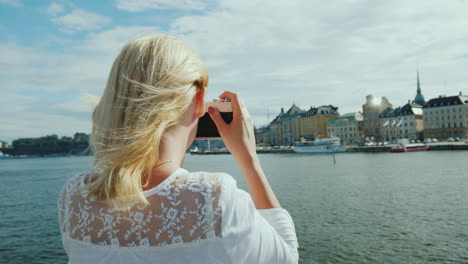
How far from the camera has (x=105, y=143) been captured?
1009 millimetres

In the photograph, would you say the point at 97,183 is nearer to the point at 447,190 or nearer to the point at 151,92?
the point at 151,92

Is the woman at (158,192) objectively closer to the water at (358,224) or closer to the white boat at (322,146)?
the water at (358,224)

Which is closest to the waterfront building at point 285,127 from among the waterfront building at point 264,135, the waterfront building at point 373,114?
the waterfront building at point 264,135

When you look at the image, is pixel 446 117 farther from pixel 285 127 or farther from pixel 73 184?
pixel 73 184

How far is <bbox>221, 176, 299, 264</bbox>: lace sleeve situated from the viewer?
2.96 feet

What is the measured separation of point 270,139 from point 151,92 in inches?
5850

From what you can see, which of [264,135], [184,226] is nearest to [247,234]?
[184,226]

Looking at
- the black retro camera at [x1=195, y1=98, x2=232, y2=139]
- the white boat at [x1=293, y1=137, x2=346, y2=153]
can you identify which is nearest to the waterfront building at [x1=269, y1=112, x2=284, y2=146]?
the white boat at [x1=293, y1=137, x2=346, y2=153]

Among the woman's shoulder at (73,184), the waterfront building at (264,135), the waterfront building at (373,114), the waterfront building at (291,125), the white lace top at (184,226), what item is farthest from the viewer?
the waterfront building at (264,135)

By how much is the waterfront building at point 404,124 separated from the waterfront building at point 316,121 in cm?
1822

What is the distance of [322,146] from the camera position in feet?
277

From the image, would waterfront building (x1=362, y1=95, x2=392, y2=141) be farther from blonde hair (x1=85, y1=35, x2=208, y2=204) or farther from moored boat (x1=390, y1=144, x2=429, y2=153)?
blonde hair (x1=85, y1=35, x2=208, y2=204)

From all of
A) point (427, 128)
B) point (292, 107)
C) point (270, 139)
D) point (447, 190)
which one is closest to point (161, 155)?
point (447, 190)

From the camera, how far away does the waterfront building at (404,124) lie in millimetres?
95125
